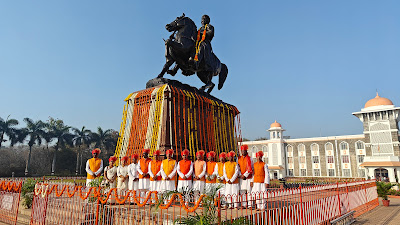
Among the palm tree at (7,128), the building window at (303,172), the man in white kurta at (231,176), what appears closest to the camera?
the man in white kurta at (231,176)

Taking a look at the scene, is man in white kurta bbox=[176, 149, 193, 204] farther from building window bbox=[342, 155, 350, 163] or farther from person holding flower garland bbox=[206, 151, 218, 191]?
building window bbox=[342, 155, 350, 163]

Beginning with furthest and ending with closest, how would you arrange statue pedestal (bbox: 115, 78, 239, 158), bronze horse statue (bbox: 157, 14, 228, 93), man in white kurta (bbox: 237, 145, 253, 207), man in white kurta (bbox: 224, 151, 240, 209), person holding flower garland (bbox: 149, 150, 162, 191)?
bronze horse statue (bbox: 157, 14, 228, 93) → statue pedestal (bbox: 115, 78, 239, 158) → person holding flower garland (bbox: 149, 150, 162, 191) → man in white kurta (bbox: 237, 145, 253, 207) → man in white kurta (bbox: 224, 151, 240, 209)

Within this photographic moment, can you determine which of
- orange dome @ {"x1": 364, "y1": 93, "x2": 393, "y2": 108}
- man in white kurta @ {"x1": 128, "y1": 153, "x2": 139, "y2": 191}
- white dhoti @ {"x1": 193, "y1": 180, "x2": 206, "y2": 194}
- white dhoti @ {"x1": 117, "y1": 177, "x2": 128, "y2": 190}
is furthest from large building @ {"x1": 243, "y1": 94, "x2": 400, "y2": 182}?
white dhoti @ {"x1": 117, "y1": 177, "x2": 128, "y2": 190}

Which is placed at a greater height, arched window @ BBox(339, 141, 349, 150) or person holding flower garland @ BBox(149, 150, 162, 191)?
arched window @ BBox(339, 141, 349, 150)

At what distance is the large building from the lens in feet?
111

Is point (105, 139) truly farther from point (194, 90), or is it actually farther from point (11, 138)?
point (194, 90)

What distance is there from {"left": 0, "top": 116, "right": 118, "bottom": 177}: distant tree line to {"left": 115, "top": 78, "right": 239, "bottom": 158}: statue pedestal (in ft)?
95.3

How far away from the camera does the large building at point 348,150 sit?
33.9 meters

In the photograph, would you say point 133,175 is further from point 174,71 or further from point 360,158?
point 360,158

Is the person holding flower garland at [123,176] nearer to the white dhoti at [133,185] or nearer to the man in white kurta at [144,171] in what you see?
the white dhoti at [133,185]

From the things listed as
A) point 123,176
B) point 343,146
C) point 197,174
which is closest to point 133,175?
point 123,176

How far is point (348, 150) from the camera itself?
124 ft

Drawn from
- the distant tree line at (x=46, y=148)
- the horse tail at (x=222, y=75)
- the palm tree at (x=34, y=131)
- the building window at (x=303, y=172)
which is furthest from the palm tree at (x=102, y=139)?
the horse tail at (x=222, y=75)

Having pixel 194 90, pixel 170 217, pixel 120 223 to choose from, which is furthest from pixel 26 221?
pixel 194 90
